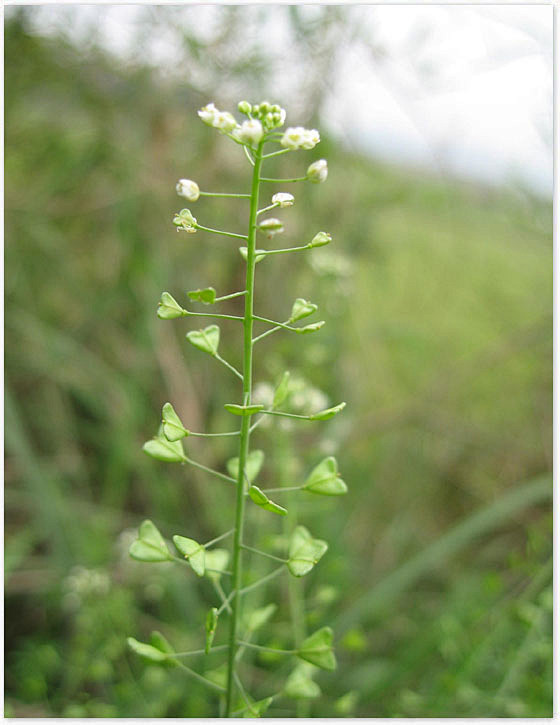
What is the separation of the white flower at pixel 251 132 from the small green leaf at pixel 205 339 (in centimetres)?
14

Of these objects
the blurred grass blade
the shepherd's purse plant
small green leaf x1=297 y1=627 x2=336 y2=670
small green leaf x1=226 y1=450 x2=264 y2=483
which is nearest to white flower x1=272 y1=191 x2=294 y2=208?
the shepherd's purse plant

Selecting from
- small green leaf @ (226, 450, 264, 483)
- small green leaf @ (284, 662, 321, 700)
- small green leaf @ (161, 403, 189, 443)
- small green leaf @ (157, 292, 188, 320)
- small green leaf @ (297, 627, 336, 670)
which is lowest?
small green leaf @ (284, 662, 321, 700)

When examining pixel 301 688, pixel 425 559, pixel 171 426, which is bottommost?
pixel 425 559

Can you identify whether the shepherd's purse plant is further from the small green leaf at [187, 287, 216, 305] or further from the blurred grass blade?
the blurred grass blade

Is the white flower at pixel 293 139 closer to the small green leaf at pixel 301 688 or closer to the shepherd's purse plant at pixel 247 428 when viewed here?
the shepherd's purse plant at pixel 247 428

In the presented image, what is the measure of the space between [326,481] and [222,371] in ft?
3.08

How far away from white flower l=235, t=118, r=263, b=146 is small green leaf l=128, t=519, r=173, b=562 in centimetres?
30

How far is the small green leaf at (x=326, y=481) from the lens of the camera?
0.48 m

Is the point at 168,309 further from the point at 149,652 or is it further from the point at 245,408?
the point at 149,652

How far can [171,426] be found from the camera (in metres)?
0.43

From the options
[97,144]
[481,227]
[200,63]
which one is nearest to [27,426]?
[97,144]

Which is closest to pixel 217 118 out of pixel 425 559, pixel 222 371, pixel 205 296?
pixel 205 296

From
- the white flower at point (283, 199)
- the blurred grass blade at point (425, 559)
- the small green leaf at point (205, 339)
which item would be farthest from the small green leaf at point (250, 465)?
the blurred grass blade at point (425, 559)

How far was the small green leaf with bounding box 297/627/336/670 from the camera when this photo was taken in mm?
467
